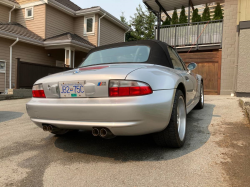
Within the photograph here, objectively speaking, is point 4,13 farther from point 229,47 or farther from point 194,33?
point 229,47

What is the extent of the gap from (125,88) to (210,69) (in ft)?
27.9

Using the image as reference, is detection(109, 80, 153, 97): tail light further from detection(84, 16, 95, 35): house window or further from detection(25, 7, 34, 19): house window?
detection(25, 7, 34, 19): house window

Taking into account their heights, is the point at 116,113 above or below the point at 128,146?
above

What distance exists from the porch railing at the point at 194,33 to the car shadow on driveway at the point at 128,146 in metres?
7.48

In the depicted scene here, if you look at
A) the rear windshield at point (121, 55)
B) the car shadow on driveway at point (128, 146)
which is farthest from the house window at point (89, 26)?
the car shadow on driveway at point (128, 146)

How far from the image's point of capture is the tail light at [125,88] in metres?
2.09

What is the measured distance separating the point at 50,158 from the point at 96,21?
14054mm

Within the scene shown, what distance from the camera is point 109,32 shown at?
16.9 meters

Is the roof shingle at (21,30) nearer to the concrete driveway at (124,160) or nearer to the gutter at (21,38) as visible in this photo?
the gutter at (21,38)

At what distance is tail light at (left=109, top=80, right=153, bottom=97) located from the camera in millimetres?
2086

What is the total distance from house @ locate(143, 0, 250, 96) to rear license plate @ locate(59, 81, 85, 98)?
7282mm

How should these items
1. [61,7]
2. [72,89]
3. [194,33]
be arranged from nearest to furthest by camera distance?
[72,89] < [194,33] < [61,7]

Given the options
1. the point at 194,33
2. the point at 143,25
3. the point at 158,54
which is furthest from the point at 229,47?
the point at 143,25

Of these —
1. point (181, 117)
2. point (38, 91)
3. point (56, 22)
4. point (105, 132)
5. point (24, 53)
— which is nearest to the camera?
point (105, 132)
